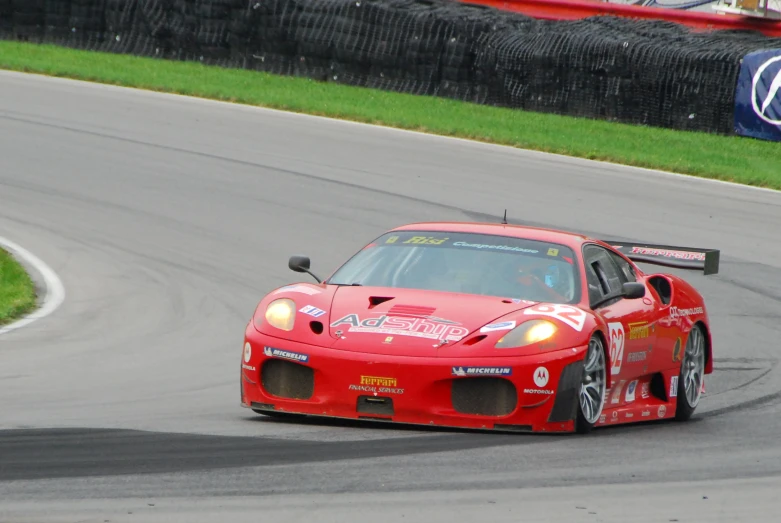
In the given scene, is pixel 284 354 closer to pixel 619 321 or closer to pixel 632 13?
pixel 619 321

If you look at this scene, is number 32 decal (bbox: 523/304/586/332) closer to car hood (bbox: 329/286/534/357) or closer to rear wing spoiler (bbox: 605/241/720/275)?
car hood (bbox: 329/286/534/357)

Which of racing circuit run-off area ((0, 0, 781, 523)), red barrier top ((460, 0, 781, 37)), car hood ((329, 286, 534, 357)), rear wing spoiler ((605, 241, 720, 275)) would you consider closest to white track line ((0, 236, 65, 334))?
racing circuit run-off area ((0, 0, 781, 523))

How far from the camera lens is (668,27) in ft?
69.8

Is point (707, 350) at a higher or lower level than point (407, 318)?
lower

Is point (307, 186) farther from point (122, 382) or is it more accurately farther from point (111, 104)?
point (122, 382)

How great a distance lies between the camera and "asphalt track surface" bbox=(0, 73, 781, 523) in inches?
204

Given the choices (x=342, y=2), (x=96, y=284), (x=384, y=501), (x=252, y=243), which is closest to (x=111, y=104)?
(x=342, y=2)

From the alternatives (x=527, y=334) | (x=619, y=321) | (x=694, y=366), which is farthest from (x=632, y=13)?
(x=527, y=334)

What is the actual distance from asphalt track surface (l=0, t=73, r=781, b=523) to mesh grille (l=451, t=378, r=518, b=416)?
140 millimetres

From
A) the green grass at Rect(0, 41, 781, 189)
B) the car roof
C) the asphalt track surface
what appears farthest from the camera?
the green grass at Rect(0, 41, 781, 189)

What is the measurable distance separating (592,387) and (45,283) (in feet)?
20.1

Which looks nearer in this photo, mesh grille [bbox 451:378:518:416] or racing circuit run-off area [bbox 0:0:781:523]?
racing circuit run-off area [bbox 0:0:781:523]

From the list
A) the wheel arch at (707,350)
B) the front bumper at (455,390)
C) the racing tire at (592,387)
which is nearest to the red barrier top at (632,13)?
the wheel arch at (707,350)

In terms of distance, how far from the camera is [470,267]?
7.62m
